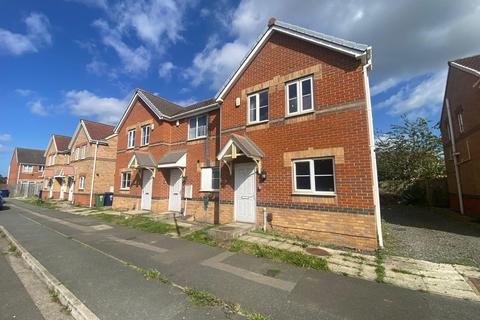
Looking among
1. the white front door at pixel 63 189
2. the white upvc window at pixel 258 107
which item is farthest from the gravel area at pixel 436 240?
the white front door at pixel 63 189

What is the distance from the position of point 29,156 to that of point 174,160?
5297 cm

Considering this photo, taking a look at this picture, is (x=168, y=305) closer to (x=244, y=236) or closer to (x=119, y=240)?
(x=244, y=236)

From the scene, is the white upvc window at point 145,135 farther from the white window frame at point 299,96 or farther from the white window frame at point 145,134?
the white window frame at point 299,96

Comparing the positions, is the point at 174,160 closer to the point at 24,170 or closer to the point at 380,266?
the point at 380,266

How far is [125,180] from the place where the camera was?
725 inches

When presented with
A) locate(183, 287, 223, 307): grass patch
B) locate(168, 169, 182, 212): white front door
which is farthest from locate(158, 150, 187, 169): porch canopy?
locate(183, 287, 223, 307): grass patch

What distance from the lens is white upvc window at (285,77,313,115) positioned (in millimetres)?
9328

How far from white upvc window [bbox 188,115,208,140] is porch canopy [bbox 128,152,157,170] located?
3131mm

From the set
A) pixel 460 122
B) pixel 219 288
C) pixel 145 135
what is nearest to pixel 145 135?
pixel 145 135

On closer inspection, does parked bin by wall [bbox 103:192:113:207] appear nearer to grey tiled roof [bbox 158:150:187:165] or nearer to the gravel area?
grey tiled roof [bbox 158:150:187:165]

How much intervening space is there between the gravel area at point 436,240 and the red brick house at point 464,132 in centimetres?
255

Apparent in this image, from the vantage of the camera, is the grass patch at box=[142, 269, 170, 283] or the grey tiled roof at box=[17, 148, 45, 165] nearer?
the grass patch at box=[142, 269, 170, 283]

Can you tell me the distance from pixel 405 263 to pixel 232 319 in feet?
17.0

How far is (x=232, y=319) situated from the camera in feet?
12.9
